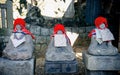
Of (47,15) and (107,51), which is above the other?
(47,15)

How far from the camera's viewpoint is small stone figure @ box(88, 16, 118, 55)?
472cm

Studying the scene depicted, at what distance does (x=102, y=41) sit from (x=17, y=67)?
1.61m

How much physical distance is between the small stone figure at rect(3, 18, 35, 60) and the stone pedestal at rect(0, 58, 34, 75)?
104 millimetres

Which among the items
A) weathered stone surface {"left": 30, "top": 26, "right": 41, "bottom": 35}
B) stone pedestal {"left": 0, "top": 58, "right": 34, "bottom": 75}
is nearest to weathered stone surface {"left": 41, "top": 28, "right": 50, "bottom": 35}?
weathered stone surface {"left": 30, "top": 26, "right": 41, "bottom": 35}

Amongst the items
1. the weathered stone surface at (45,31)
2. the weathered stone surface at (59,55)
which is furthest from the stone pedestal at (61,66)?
the weathered stone surface at (45,31)

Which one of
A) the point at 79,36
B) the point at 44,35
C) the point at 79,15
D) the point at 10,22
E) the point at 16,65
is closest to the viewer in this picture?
the point at 16,65

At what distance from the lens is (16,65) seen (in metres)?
4.54

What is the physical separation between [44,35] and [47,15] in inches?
70.8

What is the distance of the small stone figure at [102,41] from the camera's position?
4.72 meters

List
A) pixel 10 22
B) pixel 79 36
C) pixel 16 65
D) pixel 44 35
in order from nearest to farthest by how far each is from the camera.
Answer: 1. pixel 16 65
2. pixel 10 22
3. pixel 44 35
4. pixel 79 36

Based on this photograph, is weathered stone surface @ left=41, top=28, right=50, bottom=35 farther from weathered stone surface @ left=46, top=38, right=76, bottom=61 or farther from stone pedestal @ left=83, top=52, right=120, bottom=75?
stone pedestal @ left=83, top=52, right=120, bottom=75

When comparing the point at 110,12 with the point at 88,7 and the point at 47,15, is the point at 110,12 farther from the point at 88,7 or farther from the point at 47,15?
the point at 47,15

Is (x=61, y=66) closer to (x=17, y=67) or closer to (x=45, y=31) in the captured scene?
(x=17, y=67)

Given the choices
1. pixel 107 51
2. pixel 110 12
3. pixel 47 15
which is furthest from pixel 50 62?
pixel 47 15
